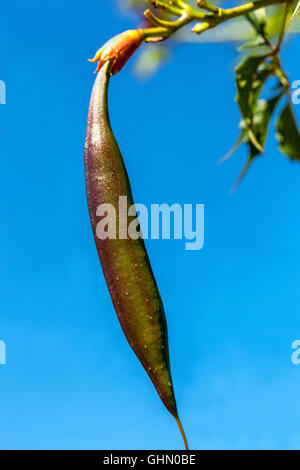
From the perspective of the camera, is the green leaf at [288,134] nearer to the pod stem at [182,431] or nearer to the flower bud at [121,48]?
the flower bud at [121,48]

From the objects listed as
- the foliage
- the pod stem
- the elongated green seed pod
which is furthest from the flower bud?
the pod stem

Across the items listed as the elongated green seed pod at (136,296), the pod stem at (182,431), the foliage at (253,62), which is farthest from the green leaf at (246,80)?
the pod stem at (182,431)

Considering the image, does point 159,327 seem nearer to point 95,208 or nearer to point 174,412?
point 174,412

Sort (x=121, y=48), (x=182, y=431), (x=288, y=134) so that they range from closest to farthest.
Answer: (x=182, y=431) < (x=121, y=48) < (x=288, y=134)

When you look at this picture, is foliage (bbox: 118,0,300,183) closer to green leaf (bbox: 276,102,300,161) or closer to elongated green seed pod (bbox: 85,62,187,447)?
green leaf (bbox: 276,102,300,161)

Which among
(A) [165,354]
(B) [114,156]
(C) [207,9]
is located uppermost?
(C) [207,9]

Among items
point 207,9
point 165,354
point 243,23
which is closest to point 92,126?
point 207,9

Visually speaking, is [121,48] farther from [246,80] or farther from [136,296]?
[136,296]

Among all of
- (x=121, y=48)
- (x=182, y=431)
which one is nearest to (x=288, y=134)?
(x=121, y=48)
